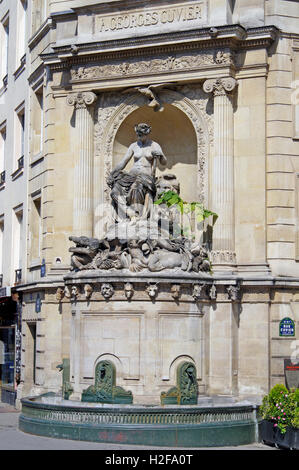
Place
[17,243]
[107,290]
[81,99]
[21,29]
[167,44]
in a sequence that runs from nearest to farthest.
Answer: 1. [107,290]
2. [167,44]
3. [81,99]
4. [17,243]
5. [21,29]

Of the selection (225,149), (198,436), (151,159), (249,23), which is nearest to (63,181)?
(151,159)

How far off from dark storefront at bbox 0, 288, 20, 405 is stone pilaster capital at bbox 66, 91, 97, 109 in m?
7.31

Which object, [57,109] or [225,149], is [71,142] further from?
[225,149]

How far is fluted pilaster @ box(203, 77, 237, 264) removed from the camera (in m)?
23.5

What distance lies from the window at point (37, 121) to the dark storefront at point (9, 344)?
4664 millimetres

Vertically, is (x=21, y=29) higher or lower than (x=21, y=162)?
higher

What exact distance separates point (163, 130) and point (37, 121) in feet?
16.6

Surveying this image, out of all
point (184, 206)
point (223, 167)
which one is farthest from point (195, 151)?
point (184, 206)

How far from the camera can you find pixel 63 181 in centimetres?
2594

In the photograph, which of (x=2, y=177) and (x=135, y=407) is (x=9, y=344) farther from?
(x=135, y=407)

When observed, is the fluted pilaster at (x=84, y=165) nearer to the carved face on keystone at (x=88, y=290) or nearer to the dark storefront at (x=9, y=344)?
the carved face on keystone at (x=88, y=290)

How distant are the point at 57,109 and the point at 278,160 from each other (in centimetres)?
642

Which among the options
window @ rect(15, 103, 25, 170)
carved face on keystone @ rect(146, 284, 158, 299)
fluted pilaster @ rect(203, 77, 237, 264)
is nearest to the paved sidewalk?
carved face on keystone @ rect(146, 284, 158, 299)

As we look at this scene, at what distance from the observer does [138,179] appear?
23688 mm
